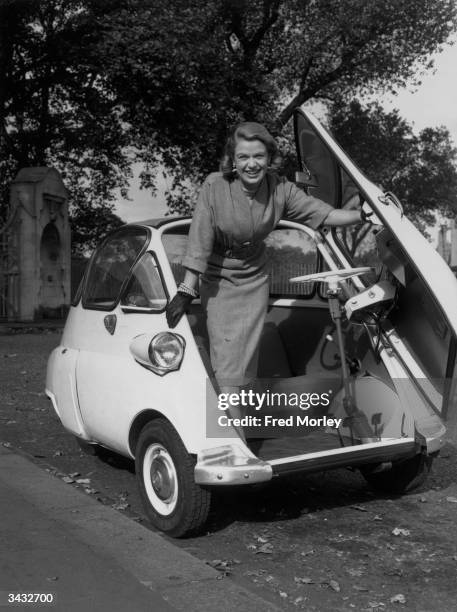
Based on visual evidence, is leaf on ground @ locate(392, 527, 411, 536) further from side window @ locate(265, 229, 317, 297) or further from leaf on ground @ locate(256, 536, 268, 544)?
side window @ locate(265, 229, 317, 297)

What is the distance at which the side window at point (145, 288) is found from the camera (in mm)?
4633

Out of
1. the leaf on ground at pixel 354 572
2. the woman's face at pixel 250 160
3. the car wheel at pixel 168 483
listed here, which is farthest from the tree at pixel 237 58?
the leaf on ground at pixel 354 572

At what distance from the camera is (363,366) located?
5.02 m

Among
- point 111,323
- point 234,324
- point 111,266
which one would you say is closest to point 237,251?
point 234,324

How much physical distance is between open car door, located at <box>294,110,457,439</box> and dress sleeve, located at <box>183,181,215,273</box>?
0.80 m

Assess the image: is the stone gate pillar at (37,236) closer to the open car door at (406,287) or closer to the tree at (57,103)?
the tree at (57,103)

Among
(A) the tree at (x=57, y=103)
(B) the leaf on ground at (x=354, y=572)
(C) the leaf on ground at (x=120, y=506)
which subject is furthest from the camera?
(A) the tree at (x=57, y=103)

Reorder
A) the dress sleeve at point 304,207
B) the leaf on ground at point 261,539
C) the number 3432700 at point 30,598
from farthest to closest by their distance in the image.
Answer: the dress sleeve at point 304,207
the leaf on ground at point 261,539
the number 3432700 at point 30,598

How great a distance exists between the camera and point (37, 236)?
2019 cm

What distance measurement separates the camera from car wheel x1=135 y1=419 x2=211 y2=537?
13.2ft

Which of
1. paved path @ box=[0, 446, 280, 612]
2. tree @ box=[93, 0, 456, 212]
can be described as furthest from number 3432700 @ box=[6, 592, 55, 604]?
tree @ box=[93, 0, 456, 212]

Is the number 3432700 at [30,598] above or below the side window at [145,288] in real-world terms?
below

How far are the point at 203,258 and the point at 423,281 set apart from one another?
3.74 ft

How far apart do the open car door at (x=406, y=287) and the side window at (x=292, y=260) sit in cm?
56
